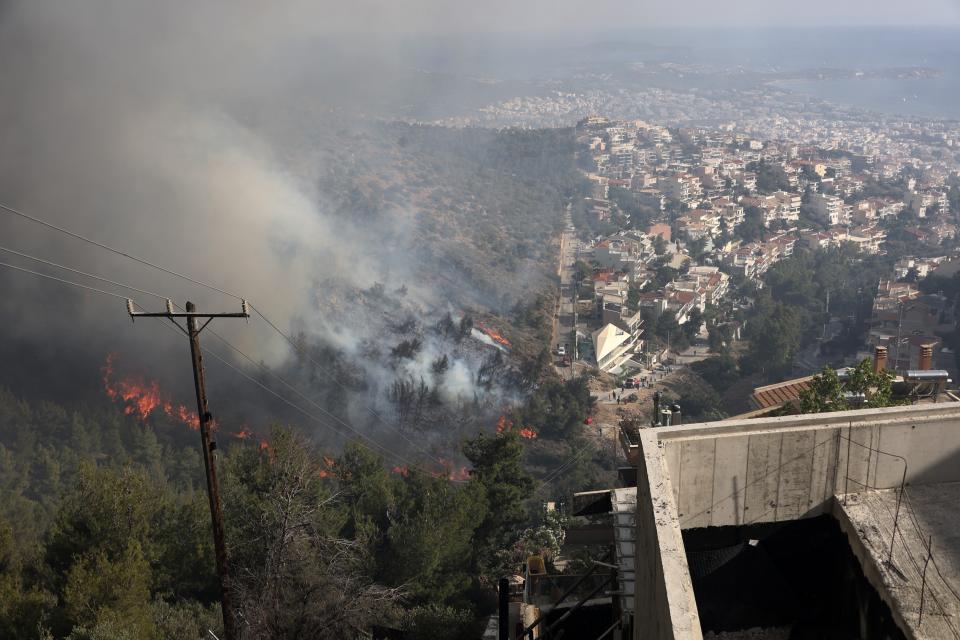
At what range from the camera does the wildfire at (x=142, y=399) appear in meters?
24.5

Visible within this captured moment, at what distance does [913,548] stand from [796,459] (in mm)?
677

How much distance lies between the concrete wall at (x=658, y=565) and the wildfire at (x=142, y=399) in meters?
21.4

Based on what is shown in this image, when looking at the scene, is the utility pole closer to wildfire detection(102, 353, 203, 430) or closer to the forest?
the forest

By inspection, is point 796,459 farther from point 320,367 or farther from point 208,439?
point 320,367

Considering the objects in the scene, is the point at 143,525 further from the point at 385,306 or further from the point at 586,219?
the point at 586,219

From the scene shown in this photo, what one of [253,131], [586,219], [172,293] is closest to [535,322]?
[172,293]

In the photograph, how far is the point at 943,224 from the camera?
59594 mm

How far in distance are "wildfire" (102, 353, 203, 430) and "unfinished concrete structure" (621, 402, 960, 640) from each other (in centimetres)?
2127

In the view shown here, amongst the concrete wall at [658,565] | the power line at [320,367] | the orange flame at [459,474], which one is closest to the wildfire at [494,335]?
the power line at [320,367]

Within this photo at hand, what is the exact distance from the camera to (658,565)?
11.9 feet

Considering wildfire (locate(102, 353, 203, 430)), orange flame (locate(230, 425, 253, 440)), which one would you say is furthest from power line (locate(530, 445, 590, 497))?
wildfire (locate(102, 353, 203, 430))

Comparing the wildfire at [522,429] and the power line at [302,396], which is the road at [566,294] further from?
the power line at [302,396]

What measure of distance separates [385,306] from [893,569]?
32.7 m

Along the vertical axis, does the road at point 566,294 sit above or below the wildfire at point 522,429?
below
